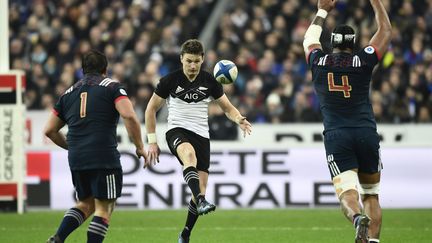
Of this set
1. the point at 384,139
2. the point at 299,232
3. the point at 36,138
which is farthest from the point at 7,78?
the point at 384,139

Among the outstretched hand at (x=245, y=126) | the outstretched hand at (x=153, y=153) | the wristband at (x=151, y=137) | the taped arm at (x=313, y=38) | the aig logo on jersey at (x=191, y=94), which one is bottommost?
the outstretched hand at (x=153, y=153)

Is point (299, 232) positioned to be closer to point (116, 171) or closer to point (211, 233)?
point (211, 233)

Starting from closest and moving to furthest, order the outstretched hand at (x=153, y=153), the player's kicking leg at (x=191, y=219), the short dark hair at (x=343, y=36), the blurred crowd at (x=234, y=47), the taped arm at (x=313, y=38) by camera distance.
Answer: the short dark hair at (x=343, y=36) < the taped arm at (x=313, y=38) < the outstretched hand at (x=153, y=153) < the player's kicking leg at (x=191, y=219) < the blurred crowd at (x=234, y=47)

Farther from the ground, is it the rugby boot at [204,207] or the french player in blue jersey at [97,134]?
the french player in blue jersey at [97,134]

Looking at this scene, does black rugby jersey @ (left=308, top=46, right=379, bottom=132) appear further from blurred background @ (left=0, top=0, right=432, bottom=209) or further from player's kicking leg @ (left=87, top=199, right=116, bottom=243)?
blurred background @ (left=0, top=0, right=432, bottom=209)

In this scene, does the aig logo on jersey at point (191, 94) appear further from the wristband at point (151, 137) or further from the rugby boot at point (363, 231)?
the rugby boot at point (363, 231)

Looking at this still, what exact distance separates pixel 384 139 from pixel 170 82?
30.0ft

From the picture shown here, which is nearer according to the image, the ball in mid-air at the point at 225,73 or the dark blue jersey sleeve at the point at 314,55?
the dark blue jersey sleeve at the point at 314,55

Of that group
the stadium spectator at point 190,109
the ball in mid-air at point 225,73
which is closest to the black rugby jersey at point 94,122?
the stadium spectator at point 190,109

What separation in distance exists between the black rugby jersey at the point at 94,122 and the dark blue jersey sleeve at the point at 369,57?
2321mm

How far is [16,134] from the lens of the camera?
1744 centimetres

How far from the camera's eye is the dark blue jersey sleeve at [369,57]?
1035cm

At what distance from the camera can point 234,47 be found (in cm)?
2362

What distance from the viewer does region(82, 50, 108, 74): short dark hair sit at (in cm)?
1006
